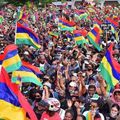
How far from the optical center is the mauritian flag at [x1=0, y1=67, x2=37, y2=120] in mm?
6564

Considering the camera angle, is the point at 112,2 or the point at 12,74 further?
the point at 112,2

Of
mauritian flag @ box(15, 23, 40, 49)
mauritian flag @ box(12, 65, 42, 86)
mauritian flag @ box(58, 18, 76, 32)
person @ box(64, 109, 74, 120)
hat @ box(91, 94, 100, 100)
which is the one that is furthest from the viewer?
mauritian flag @ box(58, 18, 76, 32)

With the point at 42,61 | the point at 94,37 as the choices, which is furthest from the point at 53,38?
the point at 42,61

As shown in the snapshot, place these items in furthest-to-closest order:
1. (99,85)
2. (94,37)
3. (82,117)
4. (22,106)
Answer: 1. (94,37)
2. (99,85)
3. (82,117)
4. (22,106)

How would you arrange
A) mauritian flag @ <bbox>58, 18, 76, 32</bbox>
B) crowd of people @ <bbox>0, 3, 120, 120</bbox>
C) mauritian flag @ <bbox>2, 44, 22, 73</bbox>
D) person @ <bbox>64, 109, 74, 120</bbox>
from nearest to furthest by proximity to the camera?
person @ <bbox>64, 109, 74, 120</bbox>
crowd of people @ <bbox>0, 3, 120, 120</bbox>
mauritian flag @ <bbox>2, 44, 22, 73</bbox>
mauritian flag @ <bbox>58, 18, 76, 32</bbox>

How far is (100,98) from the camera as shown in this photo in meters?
8.91

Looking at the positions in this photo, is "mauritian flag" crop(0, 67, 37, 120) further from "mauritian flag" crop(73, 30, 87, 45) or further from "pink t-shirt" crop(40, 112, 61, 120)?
"mauritian flag" crop(73, 30, 87, 45)

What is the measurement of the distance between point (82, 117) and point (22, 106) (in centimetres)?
128

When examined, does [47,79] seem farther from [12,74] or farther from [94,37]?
[94,37]

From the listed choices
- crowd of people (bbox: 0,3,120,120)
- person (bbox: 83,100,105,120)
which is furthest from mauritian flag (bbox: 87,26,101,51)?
person (bbox: 83,100,105,120)

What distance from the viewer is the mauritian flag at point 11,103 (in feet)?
21.5

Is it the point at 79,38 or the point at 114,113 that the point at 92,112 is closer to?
the point at 114,113

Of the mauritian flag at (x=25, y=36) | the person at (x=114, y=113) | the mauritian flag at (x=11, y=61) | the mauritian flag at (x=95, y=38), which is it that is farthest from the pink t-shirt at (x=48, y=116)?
the mauritian flag at (x=95, y=38)

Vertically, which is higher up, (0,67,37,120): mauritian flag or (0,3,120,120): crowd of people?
(0,67,37,120): mauritian flag
